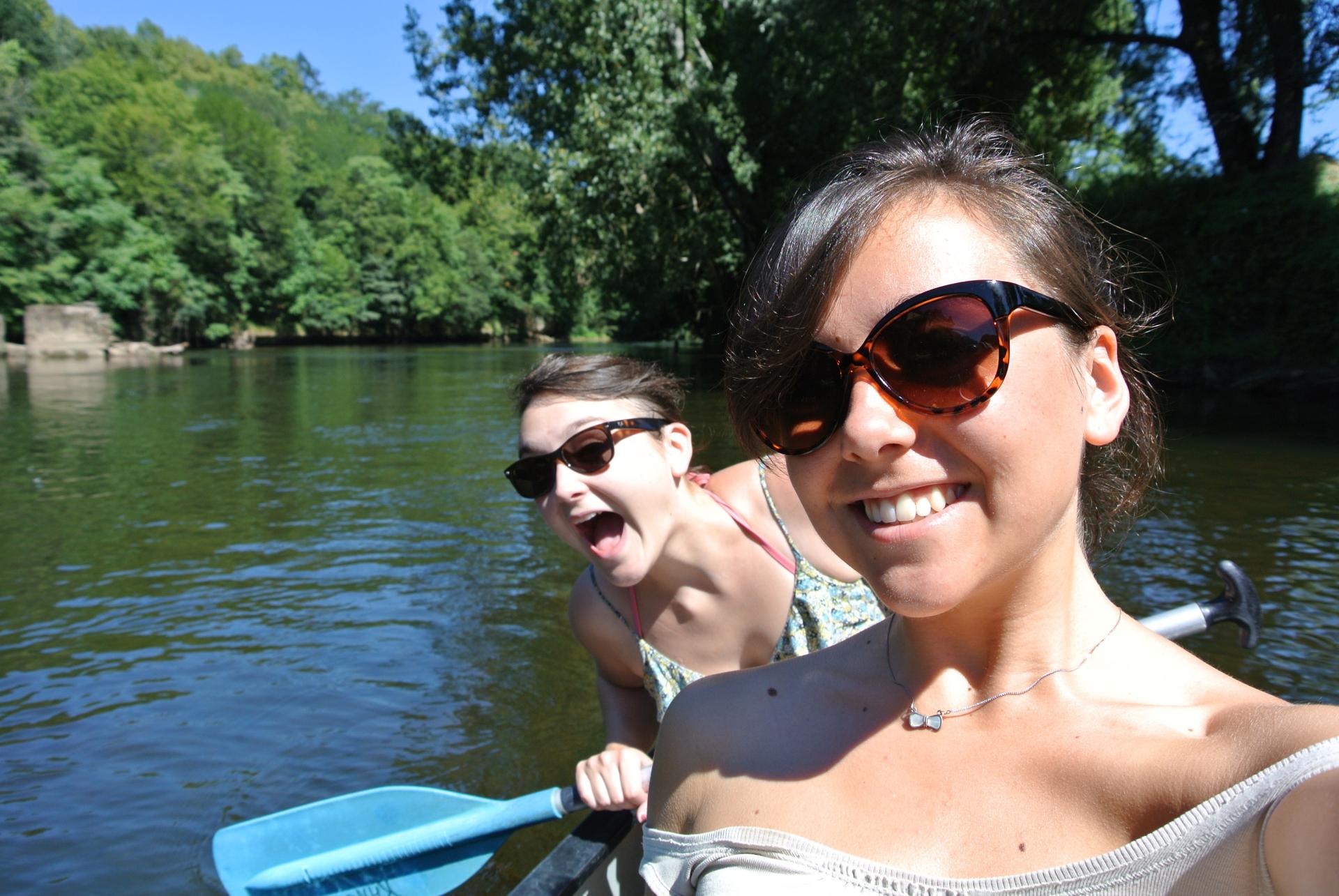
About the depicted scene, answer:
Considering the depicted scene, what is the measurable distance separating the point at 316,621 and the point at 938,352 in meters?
6.07

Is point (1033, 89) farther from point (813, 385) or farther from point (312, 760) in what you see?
point (813, 385)

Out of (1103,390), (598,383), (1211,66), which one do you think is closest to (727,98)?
(1211,66)

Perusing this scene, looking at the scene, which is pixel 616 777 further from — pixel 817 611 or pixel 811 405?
pixel 811 405

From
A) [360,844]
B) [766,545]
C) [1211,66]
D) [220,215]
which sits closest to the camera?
[766,545]

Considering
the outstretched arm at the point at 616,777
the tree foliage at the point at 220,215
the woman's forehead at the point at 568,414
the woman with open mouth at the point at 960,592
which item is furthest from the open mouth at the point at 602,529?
the tree foliage at the point at 220,215

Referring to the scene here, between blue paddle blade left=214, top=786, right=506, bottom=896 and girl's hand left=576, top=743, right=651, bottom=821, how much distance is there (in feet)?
2.26

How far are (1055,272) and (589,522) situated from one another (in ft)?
5.67

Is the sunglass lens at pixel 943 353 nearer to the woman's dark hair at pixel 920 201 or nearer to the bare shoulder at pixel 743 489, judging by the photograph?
the woman's dark hair at pixel 920 201

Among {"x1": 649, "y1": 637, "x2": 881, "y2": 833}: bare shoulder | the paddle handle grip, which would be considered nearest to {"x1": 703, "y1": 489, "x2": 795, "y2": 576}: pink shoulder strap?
the paddle handle grip

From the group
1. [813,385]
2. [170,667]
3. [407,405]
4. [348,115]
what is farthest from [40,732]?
[348,115]

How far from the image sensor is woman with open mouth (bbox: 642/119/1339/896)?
1105mm

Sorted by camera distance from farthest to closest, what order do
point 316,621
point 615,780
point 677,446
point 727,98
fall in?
point 727,98 → point 316,621 → point 677,446 → point 615,780

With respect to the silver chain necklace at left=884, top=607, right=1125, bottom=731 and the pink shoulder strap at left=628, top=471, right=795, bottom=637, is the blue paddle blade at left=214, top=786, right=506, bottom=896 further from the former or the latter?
the silver chain necklace at left=884, top=607, right=1125, bottom=731

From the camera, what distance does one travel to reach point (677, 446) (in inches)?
113
